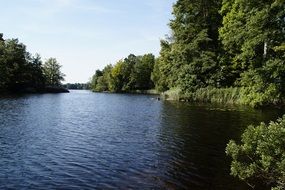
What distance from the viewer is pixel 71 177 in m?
17.3

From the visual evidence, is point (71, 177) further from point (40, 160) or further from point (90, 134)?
point (90, 134)

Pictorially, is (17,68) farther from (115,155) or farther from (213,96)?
(115,155)

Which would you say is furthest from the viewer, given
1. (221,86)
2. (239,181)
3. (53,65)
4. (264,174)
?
(53,65)

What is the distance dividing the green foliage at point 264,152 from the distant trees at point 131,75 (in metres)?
141

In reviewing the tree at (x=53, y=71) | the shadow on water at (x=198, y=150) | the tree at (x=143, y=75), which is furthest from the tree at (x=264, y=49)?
the tree at (x=53, y=71)

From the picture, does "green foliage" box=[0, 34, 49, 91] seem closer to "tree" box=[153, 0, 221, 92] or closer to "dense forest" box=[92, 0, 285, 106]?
"dense forest" box=[92, 0, 285, 106]

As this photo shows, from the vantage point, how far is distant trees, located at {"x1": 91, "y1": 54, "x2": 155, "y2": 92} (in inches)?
6211

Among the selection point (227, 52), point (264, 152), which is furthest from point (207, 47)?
point (264, 152)

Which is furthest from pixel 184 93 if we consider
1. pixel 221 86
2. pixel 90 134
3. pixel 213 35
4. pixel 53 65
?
pixel 53 65

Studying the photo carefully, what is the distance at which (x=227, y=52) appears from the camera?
64.7m

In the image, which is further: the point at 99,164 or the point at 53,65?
the point at 53,65

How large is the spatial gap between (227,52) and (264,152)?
173 ft

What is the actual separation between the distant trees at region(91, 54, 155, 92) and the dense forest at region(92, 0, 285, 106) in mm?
39781

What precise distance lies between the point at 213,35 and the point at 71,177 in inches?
2253
